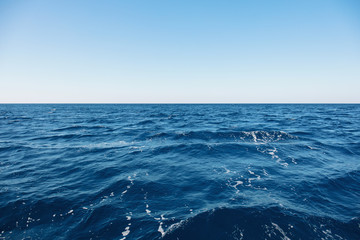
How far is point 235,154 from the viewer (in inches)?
578

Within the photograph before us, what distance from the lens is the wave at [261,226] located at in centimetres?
557

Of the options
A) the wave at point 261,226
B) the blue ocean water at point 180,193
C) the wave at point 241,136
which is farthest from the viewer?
the wave at point 241,136

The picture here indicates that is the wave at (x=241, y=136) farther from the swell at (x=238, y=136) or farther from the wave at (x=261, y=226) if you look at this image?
the wave at (x=261, y=226)

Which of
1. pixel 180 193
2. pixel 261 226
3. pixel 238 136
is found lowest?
pixel 180 193

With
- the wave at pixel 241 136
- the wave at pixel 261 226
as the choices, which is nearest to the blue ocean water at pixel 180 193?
the wave at pixel 261 226

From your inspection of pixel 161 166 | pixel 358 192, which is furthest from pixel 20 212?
pixel 358 192

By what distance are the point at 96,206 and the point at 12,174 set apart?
7981 mm

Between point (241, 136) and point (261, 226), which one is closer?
point (261, 226)

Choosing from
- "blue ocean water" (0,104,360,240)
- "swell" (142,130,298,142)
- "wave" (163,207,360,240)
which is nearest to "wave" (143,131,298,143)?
"swell" (142,130,298,142)

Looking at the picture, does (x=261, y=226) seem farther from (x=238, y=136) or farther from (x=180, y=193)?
(x=238, y=136)

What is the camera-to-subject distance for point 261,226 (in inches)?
234

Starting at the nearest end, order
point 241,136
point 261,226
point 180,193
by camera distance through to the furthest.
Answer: point 261,226, point 180,193, point 241,136

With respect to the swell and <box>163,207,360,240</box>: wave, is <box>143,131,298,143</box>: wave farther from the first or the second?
<box>163,207,360,240</box>: wave

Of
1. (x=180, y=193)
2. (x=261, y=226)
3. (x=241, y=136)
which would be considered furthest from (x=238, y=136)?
(x=261, y=226)
